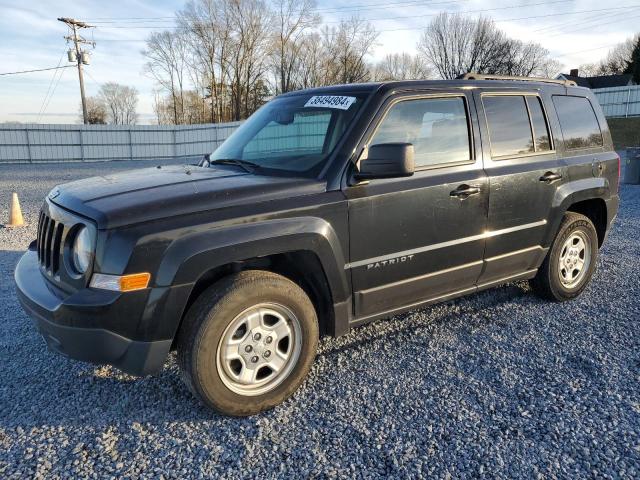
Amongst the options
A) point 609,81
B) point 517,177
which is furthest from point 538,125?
point 609,81

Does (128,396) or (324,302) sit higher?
(324,302)

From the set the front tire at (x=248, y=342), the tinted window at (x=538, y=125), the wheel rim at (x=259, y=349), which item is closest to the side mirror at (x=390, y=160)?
the front tire at (x=248, y=342)

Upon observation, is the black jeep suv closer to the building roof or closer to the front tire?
the front tire

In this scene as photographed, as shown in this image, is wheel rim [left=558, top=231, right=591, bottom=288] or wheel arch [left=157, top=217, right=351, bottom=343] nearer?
wheel arch [left=157, top=217, right=351, bottom=343]

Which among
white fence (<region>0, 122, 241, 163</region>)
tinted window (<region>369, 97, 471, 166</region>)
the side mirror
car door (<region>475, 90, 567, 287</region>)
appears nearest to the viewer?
the side mirror

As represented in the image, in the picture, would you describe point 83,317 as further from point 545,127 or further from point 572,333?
point 545,127

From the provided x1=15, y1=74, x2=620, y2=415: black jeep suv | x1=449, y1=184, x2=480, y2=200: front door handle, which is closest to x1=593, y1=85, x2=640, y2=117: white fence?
x1=15, y1=74, x2=620, y2=415: black jeep suv

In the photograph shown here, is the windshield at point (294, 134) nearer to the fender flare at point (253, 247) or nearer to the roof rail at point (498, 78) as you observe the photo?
the fender flare at point (253, 247)

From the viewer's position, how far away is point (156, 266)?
8.29 feet

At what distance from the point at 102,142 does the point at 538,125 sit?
2609cm

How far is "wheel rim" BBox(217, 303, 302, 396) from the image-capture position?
9.30 feet

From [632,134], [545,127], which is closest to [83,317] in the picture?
[545,127]

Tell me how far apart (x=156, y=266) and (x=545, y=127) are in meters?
3.49

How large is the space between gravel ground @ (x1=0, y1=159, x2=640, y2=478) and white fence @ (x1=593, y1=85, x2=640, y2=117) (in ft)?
111
